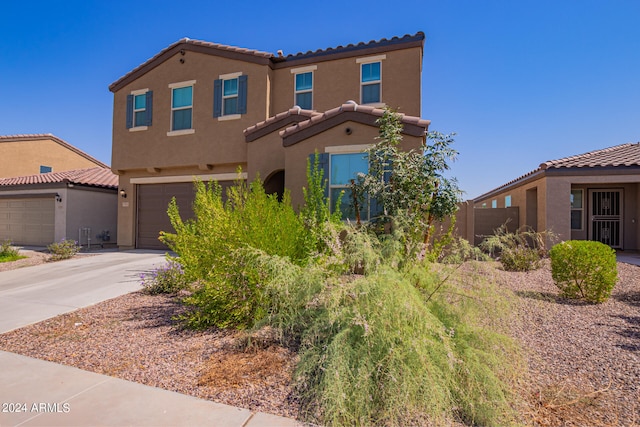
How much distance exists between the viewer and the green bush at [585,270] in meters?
6.18

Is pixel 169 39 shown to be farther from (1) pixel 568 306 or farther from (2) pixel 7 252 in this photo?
(1) pixel 568 306

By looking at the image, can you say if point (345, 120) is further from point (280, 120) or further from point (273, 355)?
point (273, 355)

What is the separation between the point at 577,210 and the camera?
13711 mm

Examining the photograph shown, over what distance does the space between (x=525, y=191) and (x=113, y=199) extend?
65.4 ft

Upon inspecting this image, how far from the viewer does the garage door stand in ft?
52.6

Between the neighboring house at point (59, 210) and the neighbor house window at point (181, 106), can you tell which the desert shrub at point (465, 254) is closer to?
the neighbor house window at point (181, 106)

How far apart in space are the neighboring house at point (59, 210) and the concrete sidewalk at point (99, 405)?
46.8 feet

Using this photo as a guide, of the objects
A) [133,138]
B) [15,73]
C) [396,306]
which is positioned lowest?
[396,306]

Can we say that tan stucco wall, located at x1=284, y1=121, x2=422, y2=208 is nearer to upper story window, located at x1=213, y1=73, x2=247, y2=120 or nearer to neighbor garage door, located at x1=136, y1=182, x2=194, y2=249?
upper story window, located at x1=213, y1=73, x2=247, y2=120

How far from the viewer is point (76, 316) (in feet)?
18.6

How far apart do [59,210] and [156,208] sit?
501 cm

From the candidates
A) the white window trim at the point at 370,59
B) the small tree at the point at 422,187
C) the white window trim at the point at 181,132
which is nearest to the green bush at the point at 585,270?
the small tree at the point at 422,187

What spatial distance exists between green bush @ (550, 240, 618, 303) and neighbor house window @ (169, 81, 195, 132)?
42.5ft

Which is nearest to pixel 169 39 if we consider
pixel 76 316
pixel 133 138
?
pixel 133 138
